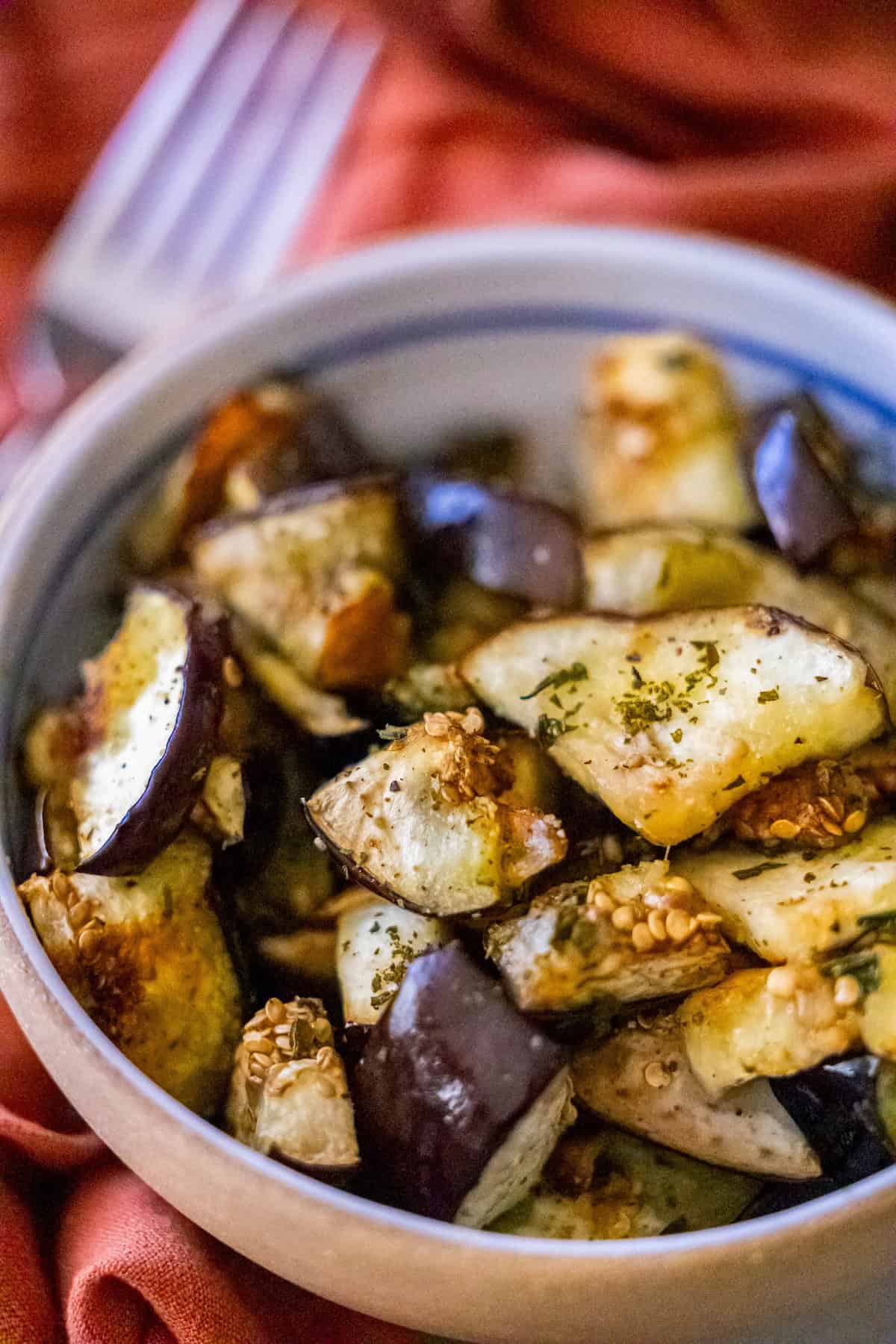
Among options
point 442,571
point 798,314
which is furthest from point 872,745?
point 798,314

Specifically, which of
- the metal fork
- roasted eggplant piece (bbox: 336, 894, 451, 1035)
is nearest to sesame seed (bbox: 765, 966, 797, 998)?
roasted eggplant piece (bbox: 336, 894, 451, 1035)

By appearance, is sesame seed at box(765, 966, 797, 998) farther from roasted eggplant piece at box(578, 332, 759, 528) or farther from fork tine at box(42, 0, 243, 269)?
fork tine at box(42, 0, 243, 269)

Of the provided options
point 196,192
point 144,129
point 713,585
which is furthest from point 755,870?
point 144,129

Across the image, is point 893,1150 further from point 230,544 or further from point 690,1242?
point 230,544

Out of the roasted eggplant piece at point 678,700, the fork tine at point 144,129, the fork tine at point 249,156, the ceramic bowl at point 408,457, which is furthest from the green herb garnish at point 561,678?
the fork tine at point 144,129

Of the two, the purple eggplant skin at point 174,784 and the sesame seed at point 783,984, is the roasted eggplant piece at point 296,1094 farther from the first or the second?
the sesame seed at point 783,984

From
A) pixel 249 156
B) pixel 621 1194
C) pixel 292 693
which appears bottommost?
pixel 621 1194

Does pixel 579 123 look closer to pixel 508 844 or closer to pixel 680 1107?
pixel 508 844
